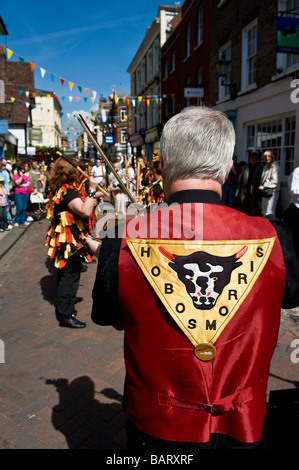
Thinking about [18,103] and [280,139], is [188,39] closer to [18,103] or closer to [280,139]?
[280,139]

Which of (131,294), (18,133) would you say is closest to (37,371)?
(131,294)

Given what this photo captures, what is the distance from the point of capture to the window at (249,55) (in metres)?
11.7

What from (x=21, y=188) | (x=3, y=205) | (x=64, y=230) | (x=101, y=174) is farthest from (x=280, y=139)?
(x=64, y=230)

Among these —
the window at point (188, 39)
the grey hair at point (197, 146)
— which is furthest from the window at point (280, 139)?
the grey hair at point (197, 146)

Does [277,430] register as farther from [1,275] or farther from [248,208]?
[248,208]

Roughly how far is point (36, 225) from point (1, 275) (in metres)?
5.17

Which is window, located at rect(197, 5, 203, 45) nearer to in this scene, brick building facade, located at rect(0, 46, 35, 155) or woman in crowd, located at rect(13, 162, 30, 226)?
woman in crowd, located at rect(13, 162, 30, 226)

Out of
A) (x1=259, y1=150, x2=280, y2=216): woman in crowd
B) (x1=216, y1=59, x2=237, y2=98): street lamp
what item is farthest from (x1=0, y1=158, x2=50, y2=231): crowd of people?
(x1=216, y1=59, x2=237, y2=98): street lamp

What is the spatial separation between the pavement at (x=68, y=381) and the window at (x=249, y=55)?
9.93 m

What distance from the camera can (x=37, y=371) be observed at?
3.38 metres

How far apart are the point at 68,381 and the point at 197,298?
2.49 meters

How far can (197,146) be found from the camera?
1238 millimetres

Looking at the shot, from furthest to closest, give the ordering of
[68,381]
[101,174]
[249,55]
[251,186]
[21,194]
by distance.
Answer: [101,174], [249,55], [21,194], [251,186], [68,381]

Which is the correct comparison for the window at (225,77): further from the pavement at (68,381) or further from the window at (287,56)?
the pavement at (68,381)
